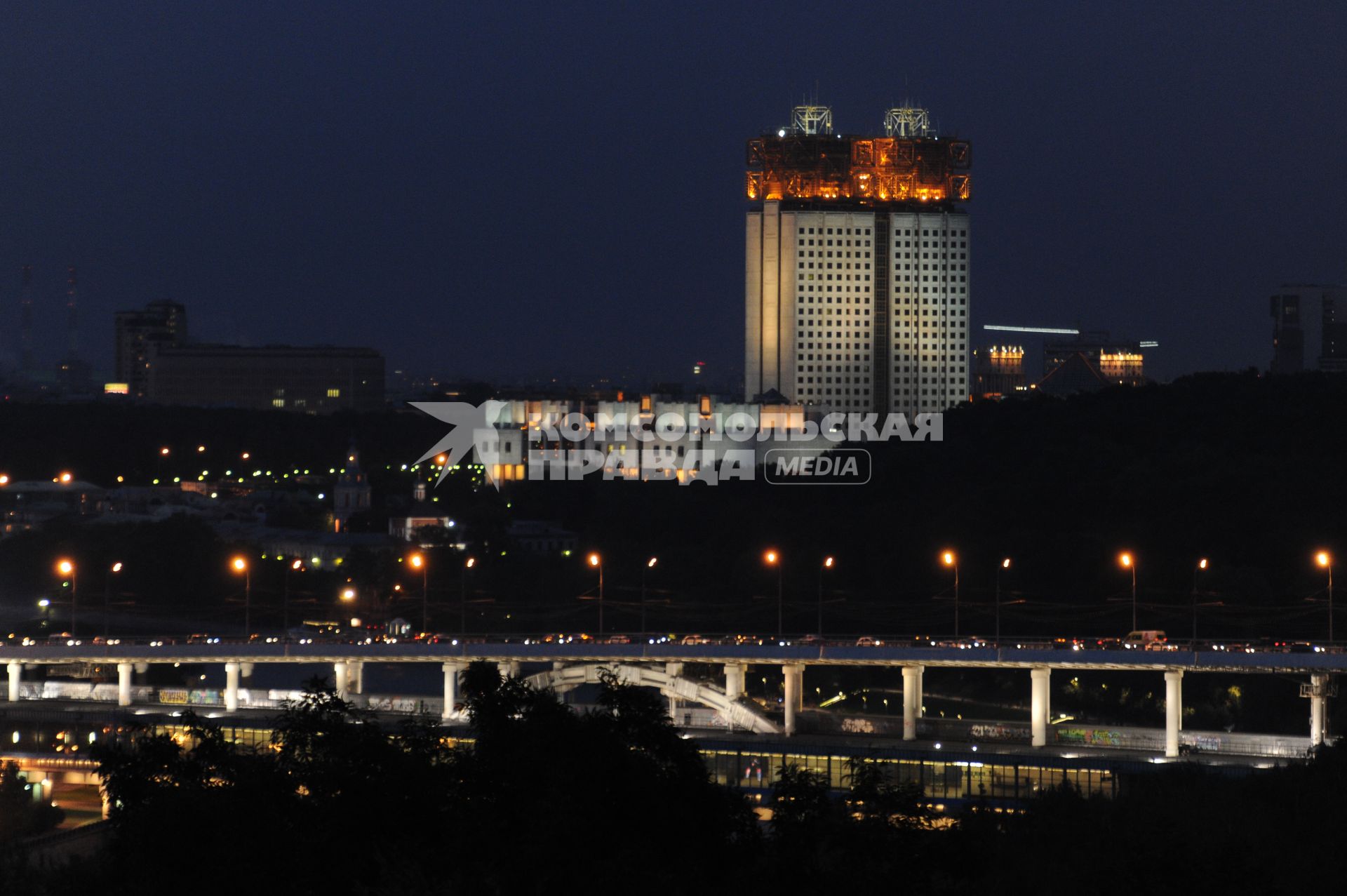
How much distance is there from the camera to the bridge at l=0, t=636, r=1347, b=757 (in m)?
33.8

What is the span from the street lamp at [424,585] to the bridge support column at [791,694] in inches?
349

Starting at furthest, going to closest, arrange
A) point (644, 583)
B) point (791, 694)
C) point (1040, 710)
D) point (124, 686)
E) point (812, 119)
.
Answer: point (812, 119) → point (644, 583) → point (124, 686) → point (791, 694) → point (1040, 710)

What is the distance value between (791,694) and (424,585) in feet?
35.7

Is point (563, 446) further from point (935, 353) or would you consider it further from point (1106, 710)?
point (1106, 710)

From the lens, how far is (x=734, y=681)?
118ft

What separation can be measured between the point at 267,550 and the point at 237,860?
53261 mm

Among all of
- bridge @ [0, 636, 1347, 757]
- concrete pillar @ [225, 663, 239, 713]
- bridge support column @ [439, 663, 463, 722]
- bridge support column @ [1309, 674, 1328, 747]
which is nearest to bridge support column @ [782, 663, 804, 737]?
bridge @ [0, 636, 1347, 757]

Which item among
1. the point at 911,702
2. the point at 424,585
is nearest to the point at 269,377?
the point at 424,585

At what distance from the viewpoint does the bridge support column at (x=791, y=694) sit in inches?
1377

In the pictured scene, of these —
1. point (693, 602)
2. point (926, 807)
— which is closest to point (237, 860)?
point (926, 807)

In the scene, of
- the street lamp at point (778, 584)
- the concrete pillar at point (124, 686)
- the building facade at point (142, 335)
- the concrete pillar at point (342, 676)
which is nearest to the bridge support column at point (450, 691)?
the concrete pillar at point (342, 676)

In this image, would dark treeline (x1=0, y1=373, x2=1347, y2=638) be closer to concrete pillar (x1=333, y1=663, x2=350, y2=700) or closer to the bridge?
the bridge

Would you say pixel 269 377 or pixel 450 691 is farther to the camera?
pixel 269 377

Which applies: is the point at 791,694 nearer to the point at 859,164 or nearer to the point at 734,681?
the point at 734,681
